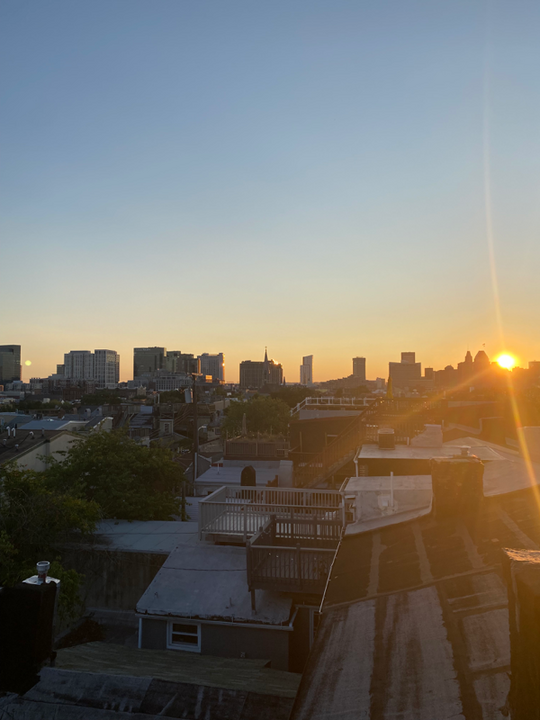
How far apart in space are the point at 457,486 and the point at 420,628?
388 cm

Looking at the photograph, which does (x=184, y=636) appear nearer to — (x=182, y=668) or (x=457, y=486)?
(x=182, y=668)

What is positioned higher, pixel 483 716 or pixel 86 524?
pixel 483 716

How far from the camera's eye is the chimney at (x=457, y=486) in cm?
839

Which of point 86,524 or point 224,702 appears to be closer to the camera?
point 224,702

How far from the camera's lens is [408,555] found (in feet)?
23.5

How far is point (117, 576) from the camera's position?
13.6 metres

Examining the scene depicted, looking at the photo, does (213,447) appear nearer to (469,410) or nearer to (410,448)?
(469,410)

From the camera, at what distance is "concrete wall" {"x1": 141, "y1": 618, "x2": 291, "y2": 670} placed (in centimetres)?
1092

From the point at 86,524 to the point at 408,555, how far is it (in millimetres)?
10023

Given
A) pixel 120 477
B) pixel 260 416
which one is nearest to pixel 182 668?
pixel 120 477

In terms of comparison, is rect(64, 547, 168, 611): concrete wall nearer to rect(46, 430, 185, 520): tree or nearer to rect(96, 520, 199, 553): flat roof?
rect(96, 520, 199, 553): flat roof

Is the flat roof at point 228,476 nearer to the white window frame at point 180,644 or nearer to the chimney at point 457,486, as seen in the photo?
the white window frame at point 180,644

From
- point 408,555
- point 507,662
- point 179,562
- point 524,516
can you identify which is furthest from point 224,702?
point 179,562

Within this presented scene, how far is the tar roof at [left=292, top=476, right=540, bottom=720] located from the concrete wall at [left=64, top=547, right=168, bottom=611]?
24.4 ft
